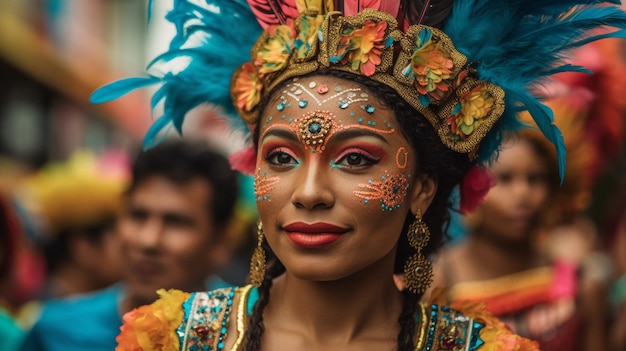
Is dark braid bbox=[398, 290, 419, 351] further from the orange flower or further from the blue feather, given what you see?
the blue feather

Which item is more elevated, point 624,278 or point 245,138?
point 245,138

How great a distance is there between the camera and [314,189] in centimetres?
321

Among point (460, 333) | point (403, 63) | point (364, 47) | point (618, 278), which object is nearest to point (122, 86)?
point (364, 47)

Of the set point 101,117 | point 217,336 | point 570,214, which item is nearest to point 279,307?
→ point 217,336

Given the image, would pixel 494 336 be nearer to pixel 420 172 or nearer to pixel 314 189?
pixel 420 172

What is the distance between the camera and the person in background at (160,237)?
5.51m

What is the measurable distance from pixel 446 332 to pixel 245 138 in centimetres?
113

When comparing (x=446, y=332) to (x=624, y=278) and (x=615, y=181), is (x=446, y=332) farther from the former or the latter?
(x=615, y=181)

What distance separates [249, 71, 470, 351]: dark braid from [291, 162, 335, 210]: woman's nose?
36 centimetres

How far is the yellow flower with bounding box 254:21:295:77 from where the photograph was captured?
138 inches

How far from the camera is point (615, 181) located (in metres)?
8.31

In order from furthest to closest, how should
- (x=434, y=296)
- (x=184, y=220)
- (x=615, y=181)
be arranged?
(x=615, y=181) < (x=184, y=220) < (x=434, y=296)

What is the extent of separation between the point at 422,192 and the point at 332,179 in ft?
1.42

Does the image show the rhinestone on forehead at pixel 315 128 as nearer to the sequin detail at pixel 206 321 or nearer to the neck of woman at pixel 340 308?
the neck of woman at pixel 340 308
